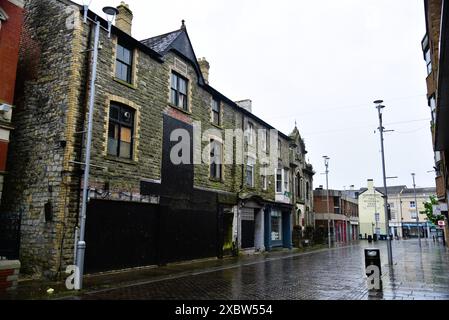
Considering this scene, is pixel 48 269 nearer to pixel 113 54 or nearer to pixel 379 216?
pixel 113 54

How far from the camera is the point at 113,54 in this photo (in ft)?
50.7

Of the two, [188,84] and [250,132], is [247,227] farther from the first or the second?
[188,84]

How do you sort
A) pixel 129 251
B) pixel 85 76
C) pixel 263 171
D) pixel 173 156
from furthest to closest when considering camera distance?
pixel 263 171 → pixel 173 156 → pixel 129 251 → pixel 85 76

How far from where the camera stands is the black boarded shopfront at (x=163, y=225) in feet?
46.2

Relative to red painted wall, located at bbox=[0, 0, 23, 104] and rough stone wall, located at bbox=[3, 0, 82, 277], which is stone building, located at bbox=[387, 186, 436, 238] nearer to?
rough stone wall, located at bbox=[3, 0, 82, 277]

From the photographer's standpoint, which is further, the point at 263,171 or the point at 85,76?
the point at 263,171

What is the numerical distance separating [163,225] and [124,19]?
9.75 meters

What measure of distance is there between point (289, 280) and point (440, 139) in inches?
317

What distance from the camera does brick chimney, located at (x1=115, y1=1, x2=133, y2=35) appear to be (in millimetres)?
17188

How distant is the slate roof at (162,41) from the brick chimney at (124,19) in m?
1.89

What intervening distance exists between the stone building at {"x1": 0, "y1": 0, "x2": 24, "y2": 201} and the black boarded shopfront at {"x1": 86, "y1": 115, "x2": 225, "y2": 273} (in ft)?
12.3

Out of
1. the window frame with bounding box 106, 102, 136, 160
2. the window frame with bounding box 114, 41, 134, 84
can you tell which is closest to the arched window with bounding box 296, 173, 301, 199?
the window frame with bounding box 106, 102, 136, 160

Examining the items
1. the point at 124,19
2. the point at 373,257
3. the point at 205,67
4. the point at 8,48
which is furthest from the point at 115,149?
the point at 205,67
